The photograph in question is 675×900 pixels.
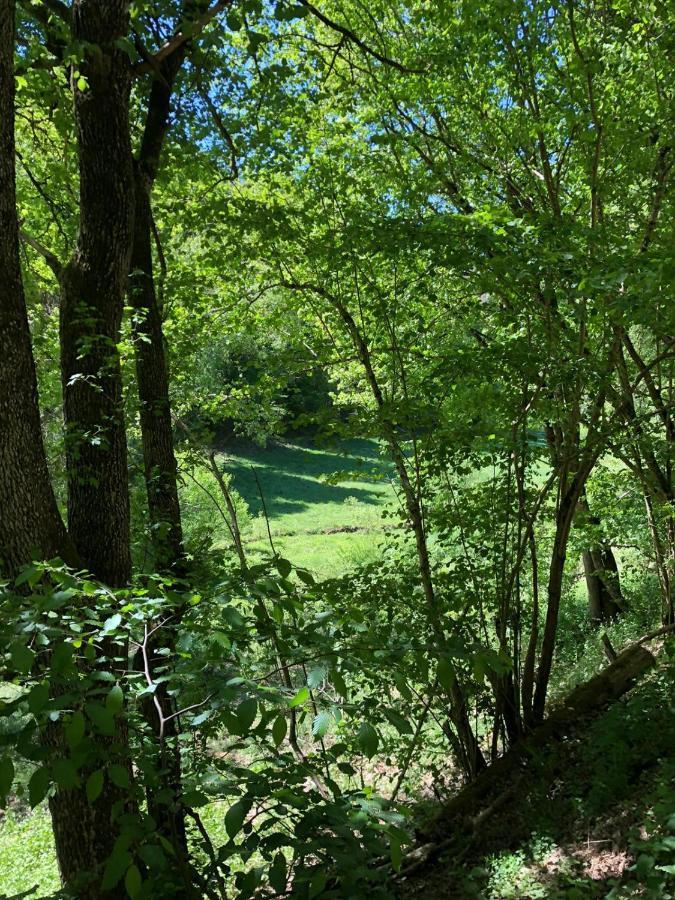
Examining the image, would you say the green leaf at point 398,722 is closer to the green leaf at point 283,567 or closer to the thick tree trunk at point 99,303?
the green leaf at point 283,567

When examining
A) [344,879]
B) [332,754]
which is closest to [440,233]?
[332,754]

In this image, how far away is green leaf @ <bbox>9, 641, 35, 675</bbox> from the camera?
58.3 inches

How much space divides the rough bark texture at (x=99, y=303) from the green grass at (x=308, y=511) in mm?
11214

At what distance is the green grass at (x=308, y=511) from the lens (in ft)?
64.4

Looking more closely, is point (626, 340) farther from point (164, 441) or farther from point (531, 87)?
point (164, 441)

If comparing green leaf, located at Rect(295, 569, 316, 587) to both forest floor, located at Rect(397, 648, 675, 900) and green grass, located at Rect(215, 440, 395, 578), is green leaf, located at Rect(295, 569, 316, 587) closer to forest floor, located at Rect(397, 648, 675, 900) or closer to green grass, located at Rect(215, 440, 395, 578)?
forest floor, located at Rect(397, 648, 675, 900)

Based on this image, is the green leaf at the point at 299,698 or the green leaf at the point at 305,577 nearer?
the green leaf at the point at 299,698

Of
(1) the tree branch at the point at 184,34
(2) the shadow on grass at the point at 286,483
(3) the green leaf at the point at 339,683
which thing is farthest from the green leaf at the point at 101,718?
(2) the shadow on grass at the point at 286,483

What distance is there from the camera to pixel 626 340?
20.6 ft

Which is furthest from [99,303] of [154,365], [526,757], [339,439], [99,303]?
[526,757]

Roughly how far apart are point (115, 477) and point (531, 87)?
15.3ft

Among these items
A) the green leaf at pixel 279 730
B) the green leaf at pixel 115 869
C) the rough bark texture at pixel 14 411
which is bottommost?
the green leaf at pixel 115 869

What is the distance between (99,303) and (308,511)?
26716mm

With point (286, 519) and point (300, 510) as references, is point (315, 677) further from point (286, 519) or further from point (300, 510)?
point (300, 510)
